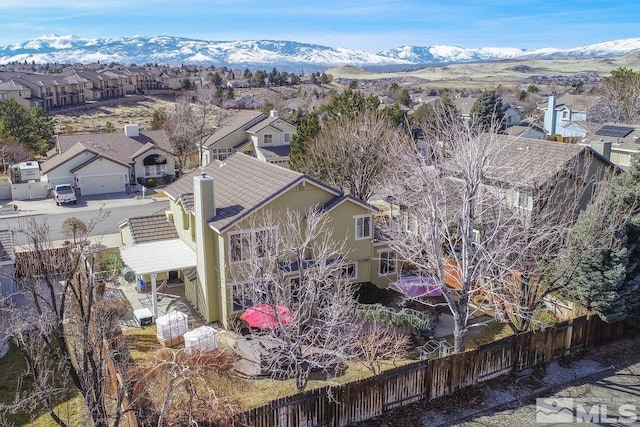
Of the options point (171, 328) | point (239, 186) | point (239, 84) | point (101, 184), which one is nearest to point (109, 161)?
point (101, 184)

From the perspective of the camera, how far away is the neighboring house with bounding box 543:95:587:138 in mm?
64750

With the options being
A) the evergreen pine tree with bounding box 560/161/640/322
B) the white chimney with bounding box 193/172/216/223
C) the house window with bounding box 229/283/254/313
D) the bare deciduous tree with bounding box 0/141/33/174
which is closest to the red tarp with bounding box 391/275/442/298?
the evergreen pine tree with bounding box 560/161/640/322

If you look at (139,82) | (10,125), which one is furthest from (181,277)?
(139,82)

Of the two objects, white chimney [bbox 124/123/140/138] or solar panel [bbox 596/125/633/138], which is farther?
white chimney [bbox 124/123/140/138]

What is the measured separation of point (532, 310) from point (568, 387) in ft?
9.46

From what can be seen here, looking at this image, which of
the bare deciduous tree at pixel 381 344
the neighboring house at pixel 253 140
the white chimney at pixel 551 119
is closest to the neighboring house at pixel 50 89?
the neighboring house at pixel 253 140

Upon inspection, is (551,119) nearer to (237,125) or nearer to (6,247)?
(237,125)

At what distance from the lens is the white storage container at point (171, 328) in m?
20.2

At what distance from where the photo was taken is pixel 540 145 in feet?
98.6

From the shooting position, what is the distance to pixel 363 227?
24.2 metres

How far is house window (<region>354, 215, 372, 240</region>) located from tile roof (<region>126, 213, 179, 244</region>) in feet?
30.2

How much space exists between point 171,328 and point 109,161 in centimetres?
3107

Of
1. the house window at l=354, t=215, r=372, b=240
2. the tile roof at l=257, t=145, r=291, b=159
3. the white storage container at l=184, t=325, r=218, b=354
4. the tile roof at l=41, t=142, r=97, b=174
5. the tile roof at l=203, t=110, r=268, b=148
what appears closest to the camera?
the white storage container at l=184, t=325, r=218, b=354

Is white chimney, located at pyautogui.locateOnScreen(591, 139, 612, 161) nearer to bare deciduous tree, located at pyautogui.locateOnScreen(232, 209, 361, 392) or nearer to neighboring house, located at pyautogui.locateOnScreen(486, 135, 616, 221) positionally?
neighboring house, located at pyautogui.locateOnScreen(486, 135, 616, 221)
